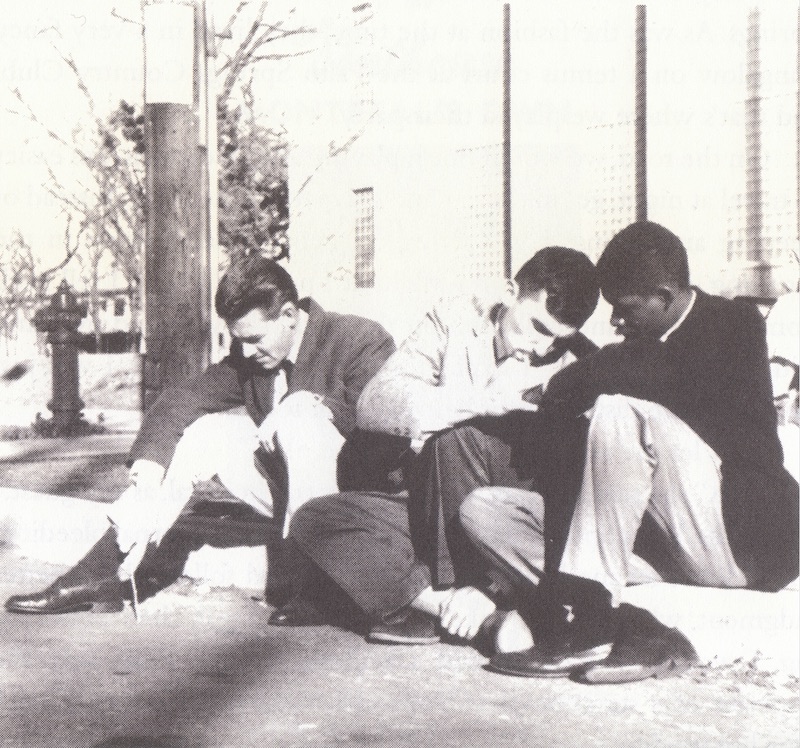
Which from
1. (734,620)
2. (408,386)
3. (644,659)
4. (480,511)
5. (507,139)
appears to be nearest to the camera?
(644,659)

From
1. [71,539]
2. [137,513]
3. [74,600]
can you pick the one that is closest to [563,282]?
[137,513]

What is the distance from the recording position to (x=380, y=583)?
403cm

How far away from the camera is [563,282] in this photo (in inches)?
156

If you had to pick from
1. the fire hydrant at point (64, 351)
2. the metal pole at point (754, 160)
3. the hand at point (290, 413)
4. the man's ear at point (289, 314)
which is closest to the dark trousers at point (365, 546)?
the hand at point (290, 413)

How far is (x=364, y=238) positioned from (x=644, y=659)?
64.3ft

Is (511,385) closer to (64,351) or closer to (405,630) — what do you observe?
(405,630)

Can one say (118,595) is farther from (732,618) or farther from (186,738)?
(732,618)

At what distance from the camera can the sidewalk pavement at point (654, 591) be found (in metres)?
3.52

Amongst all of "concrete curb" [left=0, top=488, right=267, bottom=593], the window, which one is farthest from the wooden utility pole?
the window

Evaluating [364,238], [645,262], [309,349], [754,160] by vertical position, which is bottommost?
[309,349]

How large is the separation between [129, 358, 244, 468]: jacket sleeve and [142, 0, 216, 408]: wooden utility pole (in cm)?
102

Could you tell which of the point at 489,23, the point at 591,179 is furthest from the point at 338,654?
the point at 489,23

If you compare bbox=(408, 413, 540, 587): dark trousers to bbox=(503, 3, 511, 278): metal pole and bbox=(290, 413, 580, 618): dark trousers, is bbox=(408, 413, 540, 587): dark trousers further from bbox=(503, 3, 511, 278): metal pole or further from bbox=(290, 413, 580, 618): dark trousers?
bbox=(503, 3, 511, 278): metal pole

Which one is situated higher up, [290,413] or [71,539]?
[290,413]
